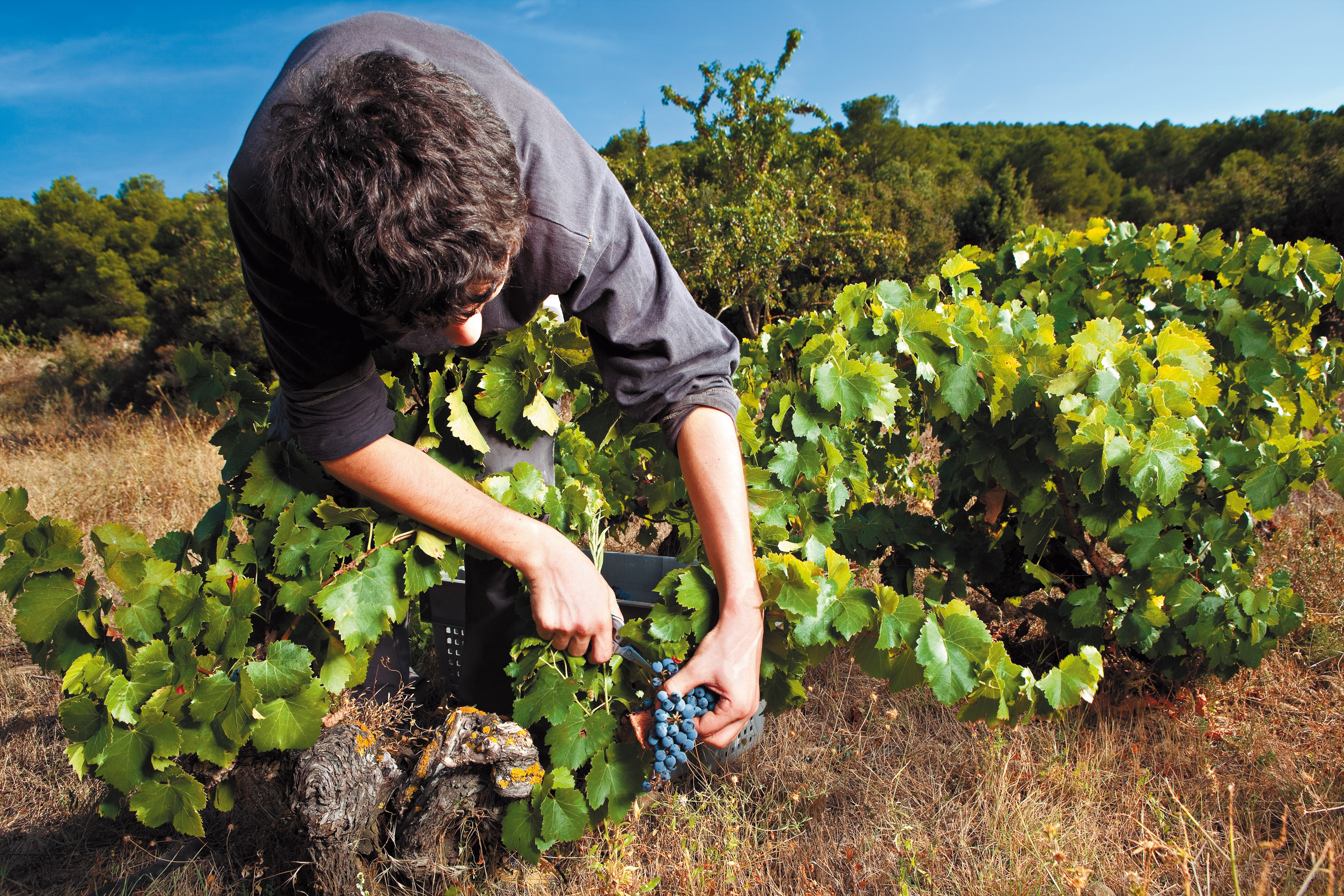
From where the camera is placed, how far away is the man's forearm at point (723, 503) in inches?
49.2

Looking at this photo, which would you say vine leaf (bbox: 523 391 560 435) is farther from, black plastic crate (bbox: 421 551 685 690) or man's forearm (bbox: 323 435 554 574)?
black plastic crate (bbox: 421 551 685 690)

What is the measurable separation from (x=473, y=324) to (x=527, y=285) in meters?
0.13

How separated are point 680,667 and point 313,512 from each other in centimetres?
84

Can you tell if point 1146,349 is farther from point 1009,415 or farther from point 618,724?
point 618,724

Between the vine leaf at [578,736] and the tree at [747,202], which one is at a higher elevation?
the tree at [747,202]

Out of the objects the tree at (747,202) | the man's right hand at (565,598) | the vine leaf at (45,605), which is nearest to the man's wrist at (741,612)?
the man's right hand at (565,598)

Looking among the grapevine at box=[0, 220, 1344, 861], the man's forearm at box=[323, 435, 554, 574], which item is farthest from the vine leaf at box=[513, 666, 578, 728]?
the man's forearm at box=[323, 435, 554, 574]

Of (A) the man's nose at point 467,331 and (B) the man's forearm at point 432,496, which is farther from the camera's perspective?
(B) the man's forearm at point 432,496

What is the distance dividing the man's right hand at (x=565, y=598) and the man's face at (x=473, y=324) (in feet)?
1.23

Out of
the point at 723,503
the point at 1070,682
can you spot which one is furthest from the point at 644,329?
the point at 1070,682

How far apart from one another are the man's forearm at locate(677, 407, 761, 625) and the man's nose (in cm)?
40

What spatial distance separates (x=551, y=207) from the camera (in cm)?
115

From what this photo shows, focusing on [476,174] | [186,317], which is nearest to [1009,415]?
[476,174]

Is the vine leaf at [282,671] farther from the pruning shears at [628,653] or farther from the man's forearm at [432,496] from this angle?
the pruning shears at [628,653]
